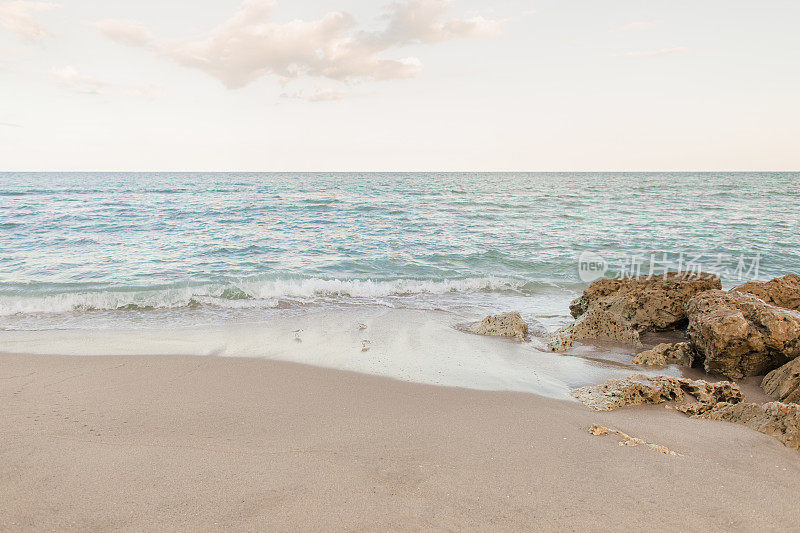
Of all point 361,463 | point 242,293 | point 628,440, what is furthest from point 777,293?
point 242,293

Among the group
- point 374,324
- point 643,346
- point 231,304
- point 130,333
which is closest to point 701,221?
point 643,346

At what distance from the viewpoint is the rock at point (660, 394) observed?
3.96 metres

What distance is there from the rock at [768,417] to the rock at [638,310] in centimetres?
228

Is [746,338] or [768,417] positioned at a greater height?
[746,338]

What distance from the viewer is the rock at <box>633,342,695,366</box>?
525cm

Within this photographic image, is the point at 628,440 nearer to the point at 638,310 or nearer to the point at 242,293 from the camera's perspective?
the point at 638,310

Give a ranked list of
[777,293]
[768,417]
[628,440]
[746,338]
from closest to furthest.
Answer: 1. [628,440]
2. [768,417]
3. [746,338]
4. [777,293]

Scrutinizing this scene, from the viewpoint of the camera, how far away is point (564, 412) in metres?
3.81

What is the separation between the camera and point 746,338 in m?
4.61

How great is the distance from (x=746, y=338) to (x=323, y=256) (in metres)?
9.69

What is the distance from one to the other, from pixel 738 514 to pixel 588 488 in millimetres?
776

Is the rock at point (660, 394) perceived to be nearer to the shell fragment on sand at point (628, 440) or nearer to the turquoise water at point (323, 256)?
the shell fragment on sand at point (628, 440)

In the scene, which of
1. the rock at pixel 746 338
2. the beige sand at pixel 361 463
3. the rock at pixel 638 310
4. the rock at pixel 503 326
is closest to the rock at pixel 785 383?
the rock at pixel 746 338

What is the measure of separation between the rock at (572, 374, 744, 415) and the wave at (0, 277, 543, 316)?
5399 millimetres
